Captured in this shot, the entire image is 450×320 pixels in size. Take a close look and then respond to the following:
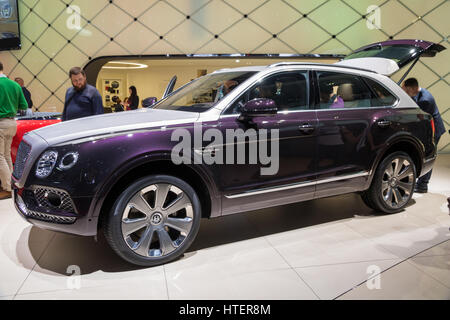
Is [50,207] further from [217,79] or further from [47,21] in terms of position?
[47,21]

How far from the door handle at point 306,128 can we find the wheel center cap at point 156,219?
119 centimetres

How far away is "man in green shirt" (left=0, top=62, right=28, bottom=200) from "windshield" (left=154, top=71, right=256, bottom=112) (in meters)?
1.86

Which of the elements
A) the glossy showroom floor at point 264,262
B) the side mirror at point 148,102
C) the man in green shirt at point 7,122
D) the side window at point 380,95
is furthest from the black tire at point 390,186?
the man in green shirt at point 7,122

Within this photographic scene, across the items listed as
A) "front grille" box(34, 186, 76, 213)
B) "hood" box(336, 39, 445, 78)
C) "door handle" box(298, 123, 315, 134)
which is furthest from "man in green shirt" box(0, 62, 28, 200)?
"hood" box(336, 39, 445, 78)

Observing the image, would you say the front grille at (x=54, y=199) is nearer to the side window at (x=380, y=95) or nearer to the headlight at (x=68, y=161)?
the headlight at (x=68, y=161)

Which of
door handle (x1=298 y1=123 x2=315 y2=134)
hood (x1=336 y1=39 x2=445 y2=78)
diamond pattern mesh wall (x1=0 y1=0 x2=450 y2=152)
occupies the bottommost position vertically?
door handle (x1=298 y1=123 x2=315 y2=134)

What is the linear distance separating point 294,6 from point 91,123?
471 cm

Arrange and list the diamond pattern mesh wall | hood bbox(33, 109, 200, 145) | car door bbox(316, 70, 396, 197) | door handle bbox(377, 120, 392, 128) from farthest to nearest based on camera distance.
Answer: the diamond pattern mesh wall, door handle bbox(377, 120, 392, 128), car door bbox(316, 70, 396, 197), hood bbox(33, 109, 200, 145)

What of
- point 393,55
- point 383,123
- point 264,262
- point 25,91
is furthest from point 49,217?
point 25,91

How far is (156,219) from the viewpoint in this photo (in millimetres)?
2230

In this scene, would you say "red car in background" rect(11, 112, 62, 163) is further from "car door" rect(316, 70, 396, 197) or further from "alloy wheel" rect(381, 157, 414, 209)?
"alloy wheel" rect(381, 157, 414, 209)

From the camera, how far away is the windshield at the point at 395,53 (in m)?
3.51

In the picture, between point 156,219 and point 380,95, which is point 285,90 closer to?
point 380,95

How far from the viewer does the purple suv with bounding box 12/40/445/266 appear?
2041 mm
